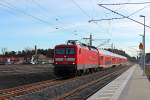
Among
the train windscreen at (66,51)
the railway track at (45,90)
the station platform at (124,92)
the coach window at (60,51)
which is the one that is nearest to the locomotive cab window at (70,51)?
the train windscreen at (66,51)

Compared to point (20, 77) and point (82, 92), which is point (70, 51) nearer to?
point (20, 77)

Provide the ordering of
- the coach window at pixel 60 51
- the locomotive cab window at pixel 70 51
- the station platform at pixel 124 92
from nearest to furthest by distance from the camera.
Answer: the station platform at pixel 124 92 < the locomotive cab window at pixel 70 51 < the coach window at pixel 60 51

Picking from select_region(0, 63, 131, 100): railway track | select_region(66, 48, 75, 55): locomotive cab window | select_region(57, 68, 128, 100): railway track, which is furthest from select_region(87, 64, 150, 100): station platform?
select_region(66, 48, 75, 55): locomotive cab window

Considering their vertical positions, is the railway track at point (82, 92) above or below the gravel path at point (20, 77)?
below

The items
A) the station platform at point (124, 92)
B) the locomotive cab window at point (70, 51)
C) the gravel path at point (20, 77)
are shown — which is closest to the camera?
the station platform at point (124, 92)

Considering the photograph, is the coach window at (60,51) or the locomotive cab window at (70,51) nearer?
the locomotive cab window at (70,51)

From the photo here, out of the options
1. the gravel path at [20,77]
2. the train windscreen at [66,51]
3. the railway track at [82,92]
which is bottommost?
the railway track at [82,92]

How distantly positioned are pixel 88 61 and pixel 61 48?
7.80 m

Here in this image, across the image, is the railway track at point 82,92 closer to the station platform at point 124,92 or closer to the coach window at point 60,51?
the station platform at point 124,92

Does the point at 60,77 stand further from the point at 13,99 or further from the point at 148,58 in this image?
the point at 148,58

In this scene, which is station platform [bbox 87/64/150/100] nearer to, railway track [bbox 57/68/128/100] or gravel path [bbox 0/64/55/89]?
railway track [bbox 57/68/128/100]

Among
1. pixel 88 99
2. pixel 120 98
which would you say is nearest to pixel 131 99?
pixel 120 98

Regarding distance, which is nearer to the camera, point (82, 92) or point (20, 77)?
point (82, 92)

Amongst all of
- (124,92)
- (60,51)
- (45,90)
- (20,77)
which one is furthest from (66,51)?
(124,92)
